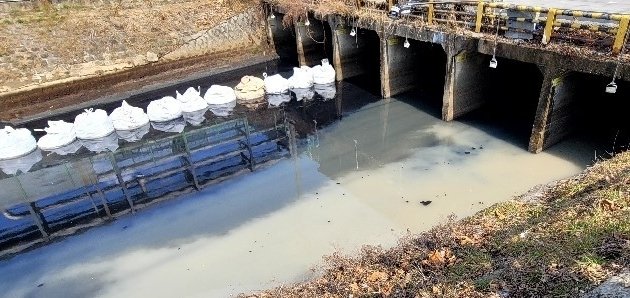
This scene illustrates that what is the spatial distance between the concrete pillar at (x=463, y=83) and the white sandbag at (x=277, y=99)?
21.4 feet

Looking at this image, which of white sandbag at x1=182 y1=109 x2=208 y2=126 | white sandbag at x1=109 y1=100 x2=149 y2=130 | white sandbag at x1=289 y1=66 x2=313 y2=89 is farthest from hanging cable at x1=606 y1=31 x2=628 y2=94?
white sandbag at x1=109 y1=100 x2=149 y2=130

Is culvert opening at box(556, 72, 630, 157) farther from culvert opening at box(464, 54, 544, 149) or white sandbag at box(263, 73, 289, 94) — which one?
white sandbag at box(263, 73, 289, 94)

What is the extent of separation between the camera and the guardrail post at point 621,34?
27.5 ft

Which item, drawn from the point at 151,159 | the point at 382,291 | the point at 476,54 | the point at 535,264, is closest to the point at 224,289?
the point at 382,291

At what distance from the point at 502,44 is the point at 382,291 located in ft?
26.7

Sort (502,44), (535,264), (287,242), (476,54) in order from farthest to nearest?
(476,54), (502,44), (287,242), (535,264)

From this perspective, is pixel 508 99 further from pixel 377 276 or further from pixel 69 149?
pixel 69 149

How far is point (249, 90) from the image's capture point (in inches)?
646

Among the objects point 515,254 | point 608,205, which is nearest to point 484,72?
point 608,205

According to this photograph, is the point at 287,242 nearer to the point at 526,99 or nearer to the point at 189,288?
the point at 189,288

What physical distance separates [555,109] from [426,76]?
6.99m

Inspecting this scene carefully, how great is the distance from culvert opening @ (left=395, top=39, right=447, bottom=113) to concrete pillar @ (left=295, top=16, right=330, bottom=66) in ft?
18.6

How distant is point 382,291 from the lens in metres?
5.36

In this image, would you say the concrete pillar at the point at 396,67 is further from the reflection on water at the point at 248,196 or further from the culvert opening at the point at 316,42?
the culvert opening at the point at 316,42
